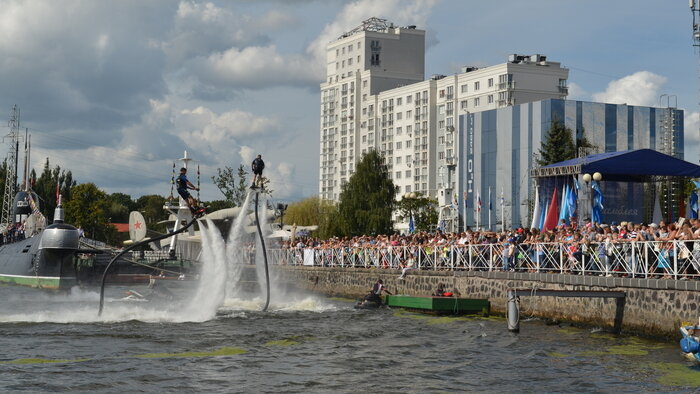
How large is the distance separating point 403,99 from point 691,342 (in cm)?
11683

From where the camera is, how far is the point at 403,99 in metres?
137

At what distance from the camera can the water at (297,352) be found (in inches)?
790

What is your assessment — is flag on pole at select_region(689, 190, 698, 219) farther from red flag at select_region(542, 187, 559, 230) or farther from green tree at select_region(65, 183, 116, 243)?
green tree at select_region(65, 183, 116, 243)

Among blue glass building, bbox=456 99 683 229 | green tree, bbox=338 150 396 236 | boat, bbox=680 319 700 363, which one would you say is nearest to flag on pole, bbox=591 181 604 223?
boat, bbox=680 319 700 363

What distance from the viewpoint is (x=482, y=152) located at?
104375 mm

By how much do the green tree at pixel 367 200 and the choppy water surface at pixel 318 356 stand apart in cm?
4818

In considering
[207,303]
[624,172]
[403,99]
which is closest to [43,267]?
[207,303]

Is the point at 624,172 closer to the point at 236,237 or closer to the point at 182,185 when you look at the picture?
the point at 236,237

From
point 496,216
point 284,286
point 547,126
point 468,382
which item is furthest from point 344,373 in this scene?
point 496,216

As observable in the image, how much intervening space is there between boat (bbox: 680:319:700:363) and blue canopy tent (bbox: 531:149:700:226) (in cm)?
1647

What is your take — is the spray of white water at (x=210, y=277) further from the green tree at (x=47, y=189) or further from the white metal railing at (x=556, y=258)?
the green tree at (x=47, y=189)

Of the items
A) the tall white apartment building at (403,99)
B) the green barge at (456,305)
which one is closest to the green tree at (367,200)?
the tall white apartment building at (403,99)

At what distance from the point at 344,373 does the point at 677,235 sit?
10.5 m

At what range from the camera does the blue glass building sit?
95.7 meters
